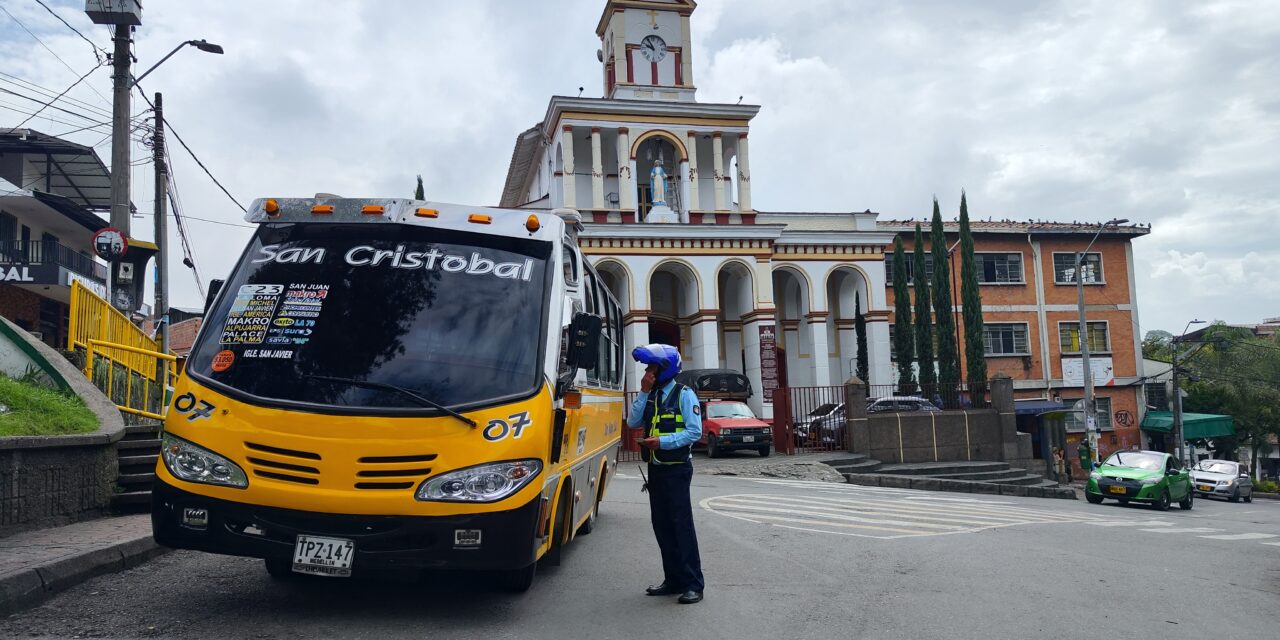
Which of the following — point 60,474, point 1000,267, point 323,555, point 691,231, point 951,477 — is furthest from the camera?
point 1000,267

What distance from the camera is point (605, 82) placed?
1452 inches

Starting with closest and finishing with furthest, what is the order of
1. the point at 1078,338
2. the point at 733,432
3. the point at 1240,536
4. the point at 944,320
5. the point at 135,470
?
the point at 135,470
the point at 1240,536
the point at 733,432
the point at 944,320
the point at 1078,338

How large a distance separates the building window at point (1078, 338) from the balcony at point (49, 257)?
126 ft

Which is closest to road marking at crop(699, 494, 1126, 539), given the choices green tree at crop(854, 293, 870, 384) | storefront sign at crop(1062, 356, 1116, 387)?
green tree at crop(854, 293, 870, 384)

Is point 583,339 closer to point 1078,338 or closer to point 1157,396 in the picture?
point 1078,338

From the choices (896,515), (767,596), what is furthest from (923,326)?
(767,596)

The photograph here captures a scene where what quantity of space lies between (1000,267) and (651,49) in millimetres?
18868

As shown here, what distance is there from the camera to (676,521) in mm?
6414

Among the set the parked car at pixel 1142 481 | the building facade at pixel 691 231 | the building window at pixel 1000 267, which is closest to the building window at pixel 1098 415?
the building window at pixel 1000 267

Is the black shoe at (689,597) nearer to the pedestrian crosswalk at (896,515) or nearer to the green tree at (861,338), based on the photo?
the pedestrian crosswalk at (896,515)

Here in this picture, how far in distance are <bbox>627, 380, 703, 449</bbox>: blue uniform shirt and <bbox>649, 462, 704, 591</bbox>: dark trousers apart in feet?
0.59

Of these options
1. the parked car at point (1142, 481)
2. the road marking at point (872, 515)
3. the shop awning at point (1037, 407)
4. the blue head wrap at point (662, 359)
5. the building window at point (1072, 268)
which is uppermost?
the building window at point (1072, 268)

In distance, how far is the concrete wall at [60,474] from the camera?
24.6ft

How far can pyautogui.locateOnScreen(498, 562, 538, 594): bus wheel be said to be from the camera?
6332mm
